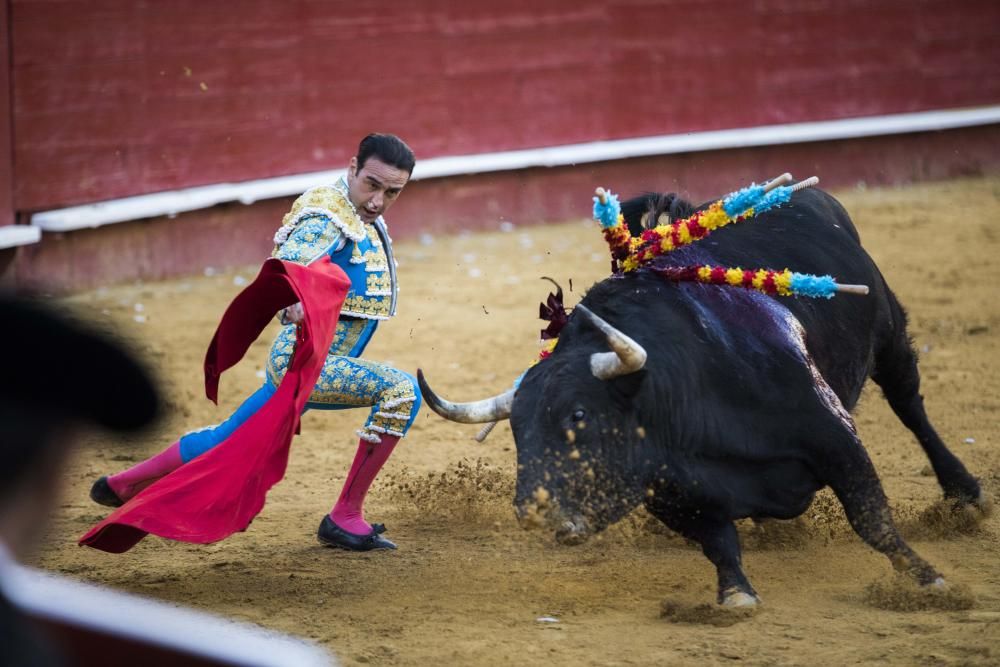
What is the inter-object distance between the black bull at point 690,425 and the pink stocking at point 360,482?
1.30ft

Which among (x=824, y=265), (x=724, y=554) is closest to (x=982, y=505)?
(x=824, y=265)

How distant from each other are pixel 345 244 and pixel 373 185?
0.18 metres

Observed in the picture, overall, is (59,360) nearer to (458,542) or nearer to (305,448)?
(458,542)

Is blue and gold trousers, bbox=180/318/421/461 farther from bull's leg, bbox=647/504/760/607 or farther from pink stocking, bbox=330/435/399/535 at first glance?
bull's leg, bbox=647/504/760/607

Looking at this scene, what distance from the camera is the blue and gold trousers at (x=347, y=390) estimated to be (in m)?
3.91

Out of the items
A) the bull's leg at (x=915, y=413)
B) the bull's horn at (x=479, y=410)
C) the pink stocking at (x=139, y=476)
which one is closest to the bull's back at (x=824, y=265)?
the bull's leg at (x=915, y=413)

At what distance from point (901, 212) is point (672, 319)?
6635 mm

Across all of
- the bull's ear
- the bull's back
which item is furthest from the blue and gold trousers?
the bull's back

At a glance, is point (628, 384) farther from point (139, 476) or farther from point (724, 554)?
point (139, 476)

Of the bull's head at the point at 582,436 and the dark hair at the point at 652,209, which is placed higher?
the dark hair at the point at 652,209

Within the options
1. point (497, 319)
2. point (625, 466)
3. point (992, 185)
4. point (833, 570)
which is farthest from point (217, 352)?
point (992, 185)

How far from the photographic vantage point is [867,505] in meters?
3.63

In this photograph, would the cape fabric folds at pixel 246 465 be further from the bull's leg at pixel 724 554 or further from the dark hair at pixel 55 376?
the dark hair at pixel 55 376

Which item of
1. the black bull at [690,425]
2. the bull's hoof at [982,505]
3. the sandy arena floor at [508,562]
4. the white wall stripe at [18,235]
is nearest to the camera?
the sandy arena floor at [508,562]
